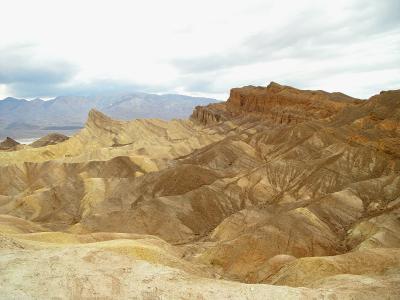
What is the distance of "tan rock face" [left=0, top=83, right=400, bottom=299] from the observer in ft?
58.6

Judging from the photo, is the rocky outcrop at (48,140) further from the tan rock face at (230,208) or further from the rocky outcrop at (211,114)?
the rocky outcrop at (211,114)

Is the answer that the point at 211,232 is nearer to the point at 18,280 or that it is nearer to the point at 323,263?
the point at 323,263

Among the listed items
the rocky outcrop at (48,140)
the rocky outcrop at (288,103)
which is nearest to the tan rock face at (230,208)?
the rocky outcrop at (288,103)

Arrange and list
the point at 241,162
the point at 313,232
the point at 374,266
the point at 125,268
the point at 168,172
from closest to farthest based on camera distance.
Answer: the point at 125,268
the point at 374,266
the point at 313,232
the point at 168,172
the point at 241,162

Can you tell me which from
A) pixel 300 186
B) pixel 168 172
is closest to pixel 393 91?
pixel 300 186

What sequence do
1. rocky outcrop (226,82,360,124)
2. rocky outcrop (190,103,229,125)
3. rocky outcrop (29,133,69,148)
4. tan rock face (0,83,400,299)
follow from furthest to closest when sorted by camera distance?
rocky outcrop (190,103,229,125)
rocky outcrop (29,133,69,148)
rocky outcrop (226,82,360,124)
tan rock face (0,83,400,299)

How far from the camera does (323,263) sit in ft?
78.2

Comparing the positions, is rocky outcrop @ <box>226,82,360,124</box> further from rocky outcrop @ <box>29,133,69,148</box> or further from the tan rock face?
rocky outcrop @ <box>29,133,69,148</box>

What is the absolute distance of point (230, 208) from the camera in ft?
157

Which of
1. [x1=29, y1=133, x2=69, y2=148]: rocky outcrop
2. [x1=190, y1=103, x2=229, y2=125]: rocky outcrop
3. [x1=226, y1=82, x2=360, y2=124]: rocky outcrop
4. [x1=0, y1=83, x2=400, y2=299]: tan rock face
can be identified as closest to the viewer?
[x1=0, y1=83, x2=400, y2=299]: tan rock face

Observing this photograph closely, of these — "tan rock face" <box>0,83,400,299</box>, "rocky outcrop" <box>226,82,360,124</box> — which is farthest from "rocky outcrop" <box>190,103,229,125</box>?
"tan rock face" <box>0,83,400,299</box>

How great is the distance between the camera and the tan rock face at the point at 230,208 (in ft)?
58.6

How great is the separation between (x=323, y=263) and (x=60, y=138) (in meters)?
104

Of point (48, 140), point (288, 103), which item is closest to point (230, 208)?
point (288, 103)
